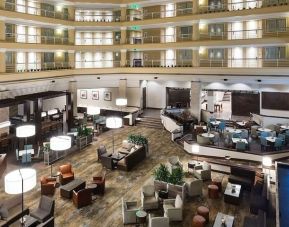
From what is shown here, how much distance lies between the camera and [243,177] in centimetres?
1407

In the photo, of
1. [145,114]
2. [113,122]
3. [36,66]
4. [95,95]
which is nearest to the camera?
[113,122]

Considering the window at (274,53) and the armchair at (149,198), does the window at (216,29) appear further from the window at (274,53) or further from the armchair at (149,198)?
the armchair at (149,198)

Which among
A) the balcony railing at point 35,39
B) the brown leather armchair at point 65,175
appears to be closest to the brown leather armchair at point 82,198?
the brown leather armchair at point 65,175

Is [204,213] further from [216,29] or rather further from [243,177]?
[216,29]

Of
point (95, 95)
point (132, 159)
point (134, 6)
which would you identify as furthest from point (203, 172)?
point (134, 6)

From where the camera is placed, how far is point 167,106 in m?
30.2

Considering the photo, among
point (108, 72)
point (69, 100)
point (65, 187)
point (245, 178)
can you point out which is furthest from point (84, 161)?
point (108, 72)

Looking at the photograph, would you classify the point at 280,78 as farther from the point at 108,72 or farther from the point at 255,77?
the point at 108,72

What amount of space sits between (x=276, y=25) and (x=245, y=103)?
7542mm

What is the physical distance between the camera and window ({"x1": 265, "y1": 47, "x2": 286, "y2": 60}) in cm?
2300

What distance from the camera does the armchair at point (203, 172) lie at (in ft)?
48.5

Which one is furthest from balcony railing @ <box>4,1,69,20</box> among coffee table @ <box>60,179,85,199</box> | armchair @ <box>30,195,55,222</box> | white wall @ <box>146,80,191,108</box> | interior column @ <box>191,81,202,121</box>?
armchair @ <box>30,195,55,222</box>

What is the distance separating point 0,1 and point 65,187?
15300 mm

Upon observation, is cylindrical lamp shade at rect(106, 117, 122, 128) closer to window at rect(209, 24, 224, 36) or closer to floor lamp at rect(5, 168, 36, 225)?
floor lamp at rect(5, 168, 36, 225)
